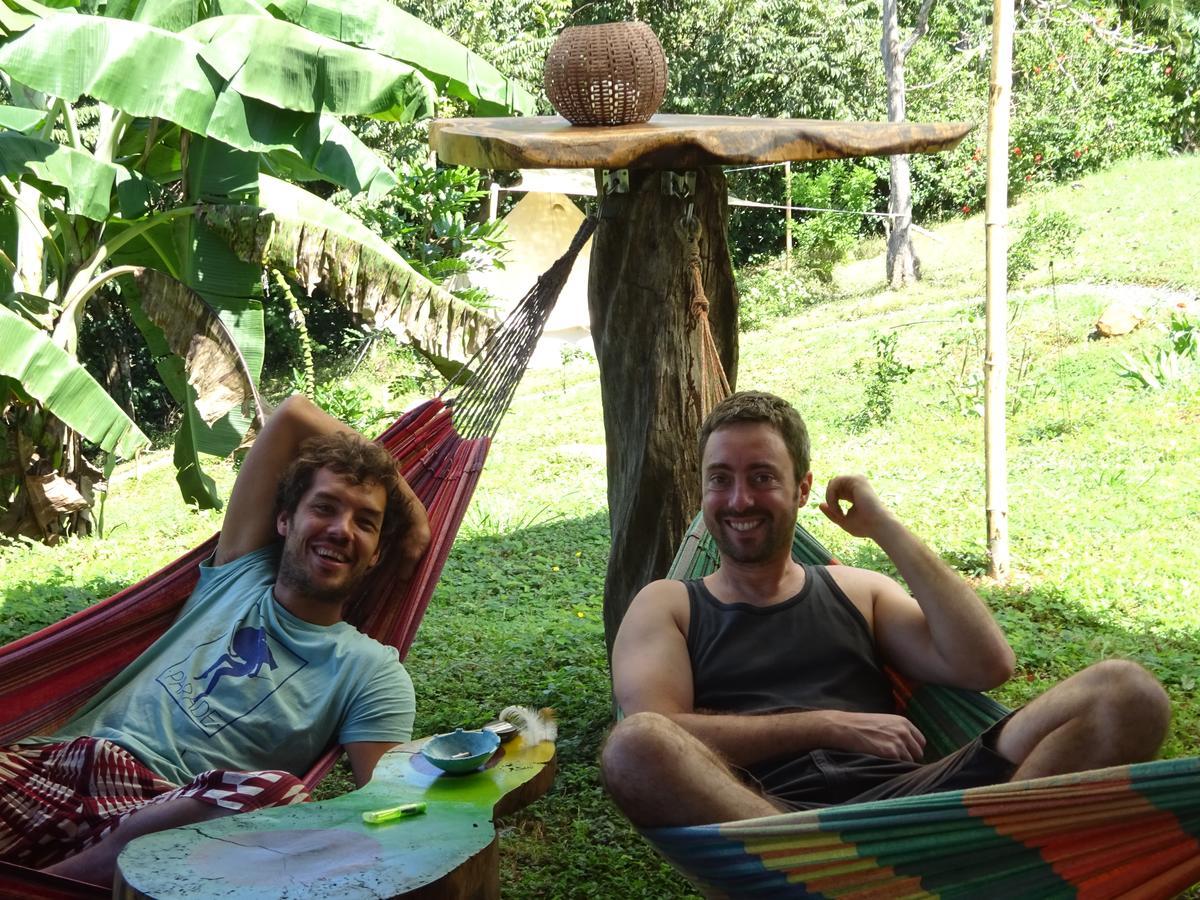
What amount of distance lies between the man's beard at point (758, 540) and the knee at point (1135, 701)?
2.29 ft

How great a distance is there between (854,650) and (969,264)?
34.5 ft

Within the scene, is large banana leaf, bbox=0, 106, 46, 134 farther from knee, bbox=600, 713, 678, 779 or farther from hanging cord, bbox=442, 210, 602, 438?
knee, bbox=600, 713, 678, 779

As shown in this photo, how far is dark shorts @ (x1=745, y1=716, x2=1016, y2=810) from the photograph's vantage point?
2080mm

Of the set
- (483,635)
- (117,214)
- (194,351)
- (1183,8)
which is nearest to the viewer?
(483,635)

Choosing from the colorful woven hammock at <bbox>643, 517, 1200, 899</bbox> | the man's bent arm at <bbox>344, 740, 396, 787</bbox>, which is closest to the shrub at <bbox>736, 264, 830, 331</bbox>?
the man's bent arm at <bbox>344, 740, 396, 787</bbox>

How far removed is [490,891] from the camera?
1905mm

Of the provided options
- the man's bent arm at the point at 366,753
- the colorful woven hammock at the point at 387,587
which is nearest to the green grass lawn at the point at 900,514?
the man's bent arm at the point at 366,753

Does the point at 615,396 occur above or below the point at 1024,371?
above

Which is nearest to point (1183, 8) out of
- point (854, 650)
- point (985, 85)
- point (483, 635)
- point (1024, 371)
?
point (985, 85)

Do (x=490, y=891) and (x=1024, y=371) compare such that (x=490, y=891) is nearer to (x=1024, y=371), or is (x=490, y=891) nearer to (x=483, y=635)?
(x=483, y=635)

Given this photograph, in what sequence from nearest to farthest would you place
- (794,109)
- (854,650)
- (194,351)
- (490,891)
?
(490,891) < (854,650) < (194,351) < (794,109)

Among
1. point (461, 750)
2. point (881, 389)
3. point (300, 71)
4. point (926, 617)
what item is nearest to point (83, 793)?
point (461, 750)

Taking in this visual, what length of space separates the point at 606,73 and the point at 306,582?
1.38 metres

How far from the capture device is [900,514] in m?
5.86
